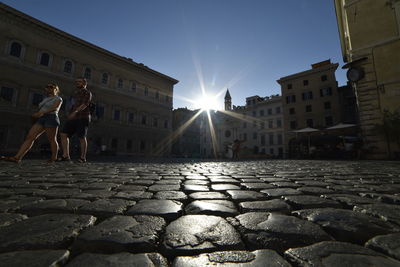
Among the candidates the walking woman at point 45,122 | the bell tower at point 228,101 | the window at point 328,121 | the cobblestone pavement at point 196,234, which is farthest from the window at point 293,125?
the cobblestone pavement at point 196,234

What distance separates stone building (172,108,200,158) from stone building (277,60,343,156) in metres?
19.2

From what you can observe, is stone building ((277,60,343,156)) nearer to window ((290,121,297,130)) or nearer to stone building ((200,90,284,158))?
window ((290,121,297,130))

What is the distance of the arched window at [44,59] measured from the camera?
19391 millimetres

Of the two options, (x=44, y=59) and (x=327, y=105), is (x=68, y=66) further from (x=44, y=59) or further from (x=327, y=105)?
(x=327, y=105)

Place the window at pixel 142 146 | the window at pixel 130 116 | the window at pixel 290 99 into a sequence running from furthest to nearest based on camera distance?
the window at pixel 290 99, the window at pixel 142 146, the window at pixel 130 116

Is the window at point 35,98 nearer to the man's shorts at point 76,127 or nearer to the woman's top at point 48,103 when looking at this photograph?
the man's shorts at point 76,127

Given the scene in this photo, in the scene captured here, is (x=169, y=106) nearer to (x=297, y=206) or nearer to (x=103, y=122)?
(x=103, y=122)

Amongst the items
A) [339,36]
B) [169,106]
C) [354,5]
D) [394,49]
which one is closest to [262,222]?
[394,49]

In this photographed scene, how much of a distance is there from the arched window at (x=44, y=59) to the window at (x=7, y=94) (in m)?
3.82

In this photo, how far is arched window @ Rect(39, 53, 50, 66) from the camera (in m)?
19.4

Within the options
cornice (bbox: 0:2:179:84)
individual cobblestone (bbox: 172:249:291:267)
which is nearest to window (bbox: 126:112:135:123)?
cornice (bbox: 0:2:179:84)

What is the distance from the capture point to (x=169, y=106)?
3147 centimetres

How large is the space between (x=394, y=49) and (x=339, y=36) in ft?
25.6

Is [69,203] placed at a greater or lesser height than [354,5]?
lesser
